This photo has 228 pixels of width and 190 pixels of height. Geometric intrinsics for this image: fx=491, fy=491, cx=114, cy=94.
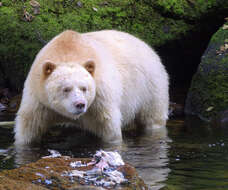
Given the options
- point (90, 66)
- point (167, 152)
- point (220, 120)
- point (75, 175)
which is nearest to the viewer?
point (75, 175)

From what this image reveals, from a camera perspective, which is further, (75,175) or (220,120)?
(220,120)

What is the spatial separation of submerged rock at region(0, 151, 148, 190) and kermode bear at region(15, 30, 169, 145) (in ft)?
5.39

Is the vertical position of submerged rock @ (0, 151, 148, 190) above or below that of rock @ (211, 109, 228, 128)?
below

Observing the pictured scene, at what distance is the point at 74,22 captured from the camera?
10.9 m

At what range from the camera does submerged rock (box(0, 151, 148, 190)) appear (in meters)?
4.07

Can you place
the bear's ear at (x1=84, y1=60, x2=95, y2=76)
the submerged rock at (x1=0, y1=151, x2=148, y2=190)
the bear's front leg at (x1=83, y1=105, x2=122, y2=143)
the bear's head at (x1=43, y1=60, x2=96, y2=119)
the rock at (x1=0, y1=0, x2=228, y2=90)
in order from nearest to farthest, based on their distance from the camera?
the submerged rock at (x1=0, y1=151, x2=148, y2=190) < the bear's head at (x1=43, y1=60, x2=96, y2=119) < the bear's ear at (x1=84, y1=60, x2=95, y2=76) < the bear's front leg at (x1=83, y1=105, x2=122, y2=143) < the rock at (x1=0, y1=0, x2=228, y2=90)

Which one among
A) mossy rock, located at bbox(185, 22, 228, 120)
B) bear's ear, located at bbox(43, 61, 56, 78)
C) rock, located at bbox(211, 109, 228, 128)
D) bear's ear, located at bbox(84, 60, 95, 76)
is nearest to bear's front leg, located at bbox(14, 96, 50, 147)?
bear's ear, located at bbox(43, 61, 56, 78)

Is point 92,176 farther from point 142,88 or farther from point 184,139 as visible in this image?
point 142,88

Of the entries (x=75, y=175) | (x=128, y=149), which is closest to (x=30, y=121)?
(x=128, y=149)

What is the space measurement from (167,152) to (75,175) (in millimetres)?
2712

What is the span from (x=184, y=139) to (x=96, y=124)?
1501 mm

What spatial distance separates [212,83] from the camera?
9.99 m

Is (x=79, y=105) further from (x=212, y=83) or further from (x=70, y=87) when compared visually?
(x=212, y=83)

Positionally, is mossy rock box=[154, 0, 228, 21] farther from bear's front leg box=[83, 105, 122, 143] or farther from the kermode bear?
bear's front leg box=[83, 105, 122, 143]
